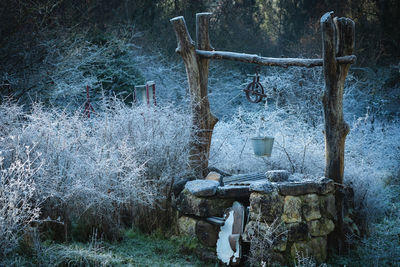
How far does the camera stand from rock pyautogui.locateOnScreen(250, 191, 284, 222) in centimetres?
510

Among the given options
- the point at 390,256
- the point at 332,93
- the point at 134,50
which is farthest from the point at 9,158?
the point at 134,50

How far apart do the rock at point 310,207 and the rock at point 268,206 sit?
295mm

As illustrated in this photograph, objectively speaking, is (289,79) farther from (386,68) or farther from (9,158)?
(9,158)

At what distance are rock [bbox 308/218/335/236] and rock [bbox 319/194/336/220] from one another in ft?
0.27

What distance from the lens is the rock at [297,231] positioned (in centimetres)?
508

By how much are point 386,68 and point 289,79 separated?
189 inches

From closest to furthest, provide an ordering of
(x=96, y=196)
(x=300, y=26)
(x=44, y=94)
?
(x=96, y=196)
(x=44, y=94)
(x=300, y=26)

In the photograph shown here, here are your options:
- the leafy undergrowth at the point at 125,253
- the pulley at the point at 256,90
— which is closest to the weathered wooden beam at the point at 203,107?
the pulley at the point at 256,90

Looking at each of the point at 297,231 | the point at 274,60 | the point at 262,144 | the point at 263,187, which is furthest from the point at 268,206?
the point at 274,60

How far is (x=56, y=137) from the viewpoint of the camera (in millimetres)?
5723

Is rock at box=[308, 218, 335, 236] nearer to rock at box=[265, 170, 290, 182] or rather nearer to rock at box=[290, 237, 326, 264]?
rock at box=[290, 237, 326, 264]

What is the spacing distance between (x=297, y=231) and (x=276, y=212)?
0.32 metres

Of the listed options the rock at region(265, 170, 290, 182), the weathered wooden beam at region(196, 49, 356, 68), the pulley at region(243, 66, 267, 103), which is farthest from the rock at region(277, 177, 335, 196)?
the pulley at region(243, 66, 267, 103)

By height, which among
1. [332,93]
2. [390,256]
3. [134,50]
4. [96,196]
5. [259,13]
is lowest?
[390,256]
